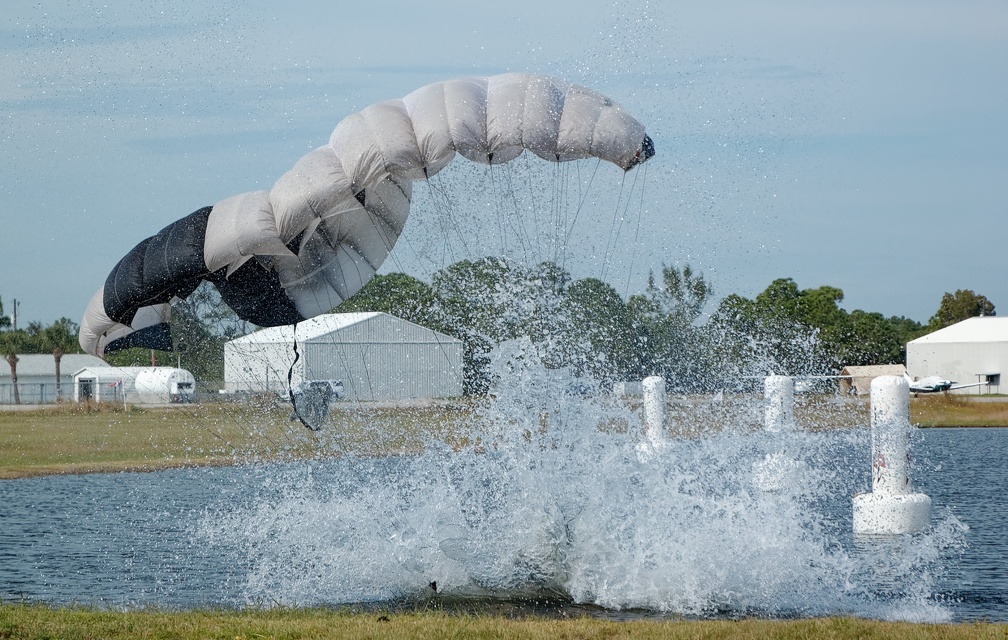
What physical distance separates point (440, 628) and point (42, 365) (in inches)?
3610

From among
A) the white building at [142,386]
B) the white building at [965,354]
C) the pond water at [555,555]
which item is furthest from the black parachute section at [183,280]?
the white building at [965,354]

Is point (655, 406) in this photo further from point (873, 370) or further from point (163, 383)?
point (163, 383)

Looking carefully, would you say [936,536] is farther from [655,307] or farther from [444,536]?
[655,307]

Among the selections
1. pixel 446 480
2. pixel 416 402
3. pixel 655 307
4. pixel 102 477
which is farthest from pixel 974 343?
pixel 446 480

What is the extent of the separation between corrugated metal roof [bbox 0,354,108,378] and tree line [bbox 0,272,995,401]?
1061 cm

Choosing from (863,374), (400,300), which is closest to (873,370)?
(863,374)

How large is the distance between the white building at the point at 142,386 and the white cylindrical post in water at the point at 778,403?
42.7 metres

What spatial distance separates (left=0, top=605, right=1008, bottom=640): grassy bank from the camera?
27.1ft

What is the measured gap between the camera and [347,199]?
38.6 feet

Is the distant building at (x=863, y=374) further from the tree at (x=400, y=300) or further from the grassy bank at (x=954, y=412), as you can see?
the tree at (x=400, y=300)

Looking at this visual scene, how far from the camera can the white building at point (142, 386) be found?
59.3 m

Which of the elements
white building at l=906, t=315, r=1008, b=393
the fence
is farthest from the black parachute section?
the fence

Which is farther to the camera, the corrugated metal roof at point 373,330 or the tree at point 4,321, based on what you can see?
the tree at point 4,321

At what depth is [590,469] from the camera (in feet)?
38.5
